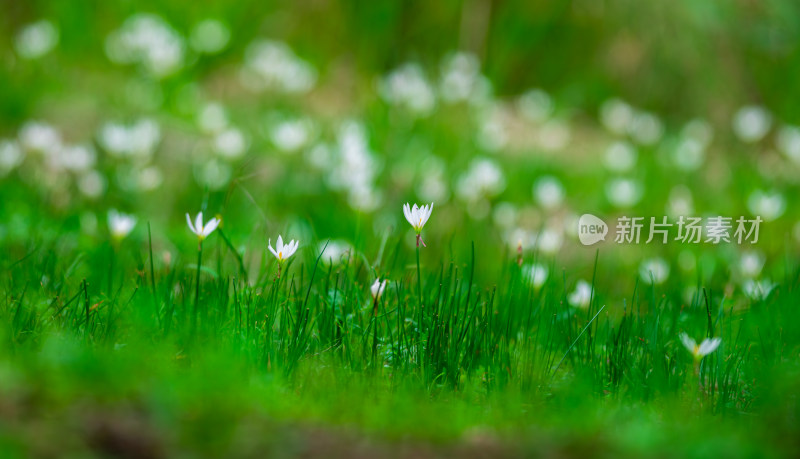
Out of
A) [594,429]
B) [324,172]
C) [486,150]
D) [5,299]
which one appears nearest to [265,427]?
[594,429]

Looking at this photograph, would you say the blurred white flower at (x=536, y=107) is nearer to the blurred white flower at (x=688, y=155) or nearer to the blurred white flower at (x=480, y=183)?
the blurred white flower at (x=688, y=155)

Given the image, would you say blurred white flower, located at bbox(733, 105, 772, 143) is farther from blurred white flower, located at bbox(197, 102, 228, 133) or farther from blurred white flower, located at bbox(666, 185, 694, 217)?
blurred white flower, located at bbox(197, 102, 228, 133)

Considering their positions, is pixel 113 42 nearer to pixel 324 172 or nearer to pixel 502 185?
pixel 324 172

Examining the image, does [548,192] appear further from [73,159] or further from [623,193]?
[73,159]

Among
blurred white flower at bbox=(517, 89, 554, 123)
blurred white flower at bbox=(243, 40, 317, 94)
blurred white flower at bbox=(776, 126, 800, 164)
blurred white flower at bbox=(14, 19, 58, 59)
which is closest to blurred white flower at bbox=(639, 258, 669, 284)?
blurred white flower at bbox=(776, 126, 800, 164)

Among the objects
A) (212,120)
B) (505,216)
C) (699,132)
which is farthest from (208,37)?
(699,132)

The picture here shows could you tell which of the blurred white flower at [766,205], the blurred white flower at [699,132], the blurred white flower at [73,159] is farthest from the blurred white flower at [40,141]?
the blurred white flower at [699,132]
